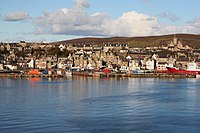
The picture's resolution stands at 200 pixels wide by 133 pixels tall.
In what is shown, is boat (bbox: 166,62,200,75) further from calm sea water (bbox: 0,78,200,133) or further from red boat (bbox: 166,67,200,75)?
calm sea water (bbox: 0,78,200,133)

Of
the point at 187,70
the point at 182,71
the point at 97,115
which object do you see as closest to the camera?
the point at 97,115

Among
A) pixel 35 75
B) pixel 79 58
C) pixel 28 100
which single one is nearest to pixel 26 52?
pixel 79 58

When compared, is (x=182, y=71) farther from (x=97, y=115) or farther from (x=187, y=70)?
(x=97, y=115)

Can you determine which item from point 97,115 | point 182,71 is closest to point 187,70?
point 182,71

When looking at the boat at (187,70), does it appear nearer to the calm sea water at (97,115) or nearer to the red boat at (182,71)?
the red boat at (182,71)

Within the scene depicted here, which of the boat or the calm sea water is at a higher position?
the boat

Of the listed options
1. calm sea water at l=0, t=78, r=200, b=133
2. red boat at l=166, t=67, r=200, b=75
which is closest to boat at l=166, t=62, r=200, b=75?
red boat at l=166, t=67, r=200, b=75

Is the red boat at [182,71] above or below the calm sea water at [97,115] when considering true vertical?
above

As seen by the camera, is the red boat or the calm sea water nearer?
the calm sea water

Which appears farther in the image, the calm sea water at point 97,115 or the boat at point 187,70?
the boat at point 187,70

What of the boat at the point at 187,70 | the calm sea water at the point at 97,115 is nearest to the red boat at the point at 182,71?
the boat at the point at 187,70

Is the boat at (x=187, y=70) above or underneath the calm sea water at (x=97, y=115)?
above

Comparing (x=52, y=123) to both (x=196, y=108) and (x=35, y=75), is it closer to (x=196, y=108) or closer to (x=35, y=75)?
(x=196, y=108)

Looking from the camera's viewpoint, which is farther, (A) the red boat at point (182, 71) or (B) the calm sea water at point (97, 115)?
(A) the red boat at point (182, 71)
